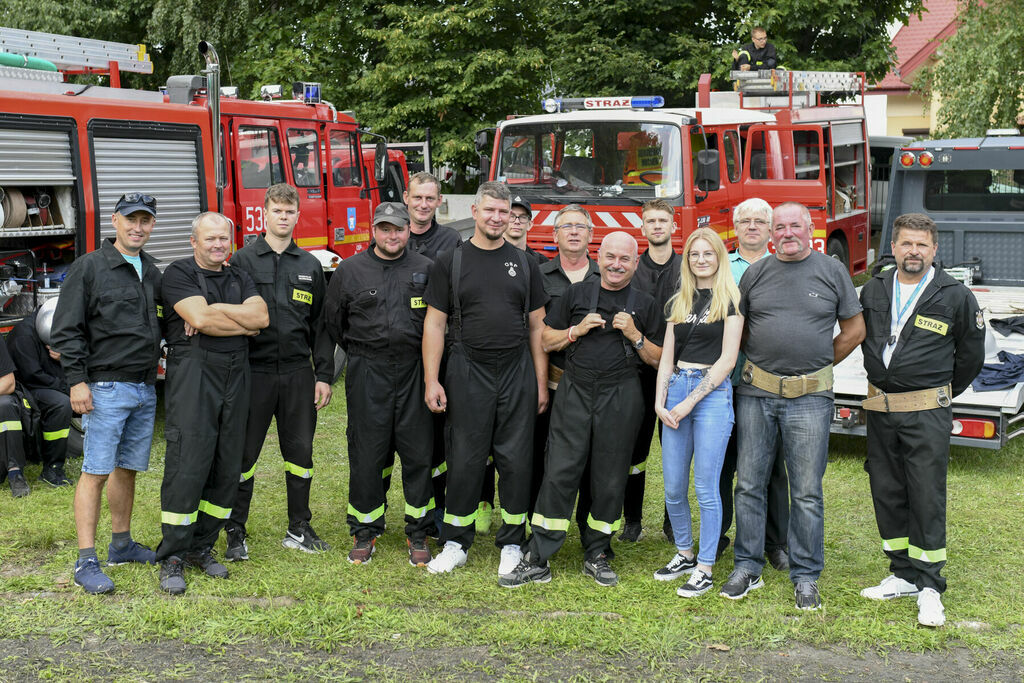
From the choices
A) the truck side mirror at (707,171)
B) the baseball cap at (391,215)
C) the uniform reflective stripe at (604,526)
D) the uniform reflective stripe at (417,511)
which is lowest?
the uniform reflective stripe at (604,526)

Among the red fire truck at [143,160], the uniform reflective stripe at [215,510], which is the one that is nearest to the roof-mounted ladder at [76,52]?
the red fire truck at [143,160]

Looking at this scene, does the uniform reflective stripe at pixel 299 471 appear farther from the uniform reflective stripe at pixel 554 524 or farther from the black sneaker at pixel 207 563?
the uniform reflective stripe at pixel 554 524

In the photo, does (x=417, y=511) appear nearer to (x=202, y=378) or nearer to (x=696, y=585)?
(x=202, y=378)

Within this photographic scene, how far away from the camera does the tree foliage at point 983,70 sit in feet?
52.1

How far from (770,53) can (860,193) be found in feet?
8.08

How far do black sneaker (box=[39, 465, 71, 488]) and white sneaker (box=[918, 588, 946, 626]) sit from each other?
17.1 ft

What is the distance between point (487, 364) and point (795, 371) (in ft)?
4.85

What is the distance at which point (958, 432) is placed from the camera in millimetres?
6961

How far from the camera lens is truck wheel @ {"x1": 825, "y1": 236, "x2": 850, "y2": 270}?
1358 cm

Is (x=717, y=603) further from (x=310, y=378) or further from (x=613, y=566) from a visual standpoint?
(x=310, y=378)

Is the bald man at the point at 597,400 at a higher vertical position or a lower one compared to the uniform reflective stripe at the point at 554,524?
higher

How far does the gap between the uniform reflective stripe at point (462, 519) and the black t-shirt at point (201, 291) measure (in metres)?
1.33

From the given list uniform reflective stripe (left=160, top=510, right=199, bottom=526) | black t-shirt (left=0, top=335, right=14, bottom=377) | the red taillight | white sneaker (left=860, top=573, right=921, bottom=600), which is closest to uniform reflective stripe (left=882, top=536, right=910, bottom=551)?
white sneaker (left=860, top=573, right=921, bottom=600)

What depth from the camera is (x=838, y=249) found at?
45.8ft
